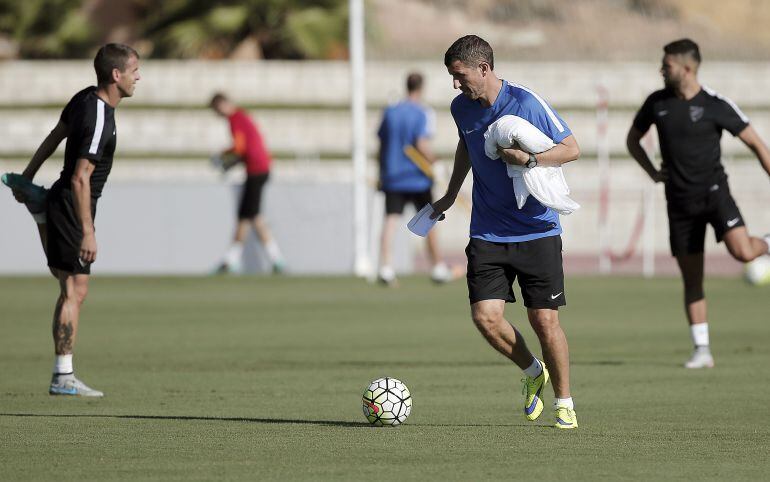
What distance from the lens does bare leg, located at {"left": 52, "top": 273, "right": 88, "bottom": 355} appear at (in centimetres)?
995

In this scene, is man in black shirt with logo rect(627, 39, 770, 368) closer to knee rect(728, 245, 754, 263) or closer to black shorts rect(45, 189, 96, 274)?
knee rect(728, 245, 754, 263)

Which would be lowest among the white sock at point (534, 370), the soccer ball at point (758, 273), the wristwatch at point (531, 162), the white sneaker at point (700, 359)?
the white sneaker at point (700, 359)

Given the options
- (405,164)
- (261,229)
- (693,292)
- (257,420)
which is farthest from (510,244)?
(261,229)

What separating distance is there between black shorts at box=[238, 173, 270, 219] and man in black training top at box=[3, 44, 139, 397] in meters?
11.7

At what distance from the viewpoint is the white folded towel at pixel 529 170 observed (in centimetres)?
791

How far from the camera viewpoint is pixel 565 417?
26.9 ft

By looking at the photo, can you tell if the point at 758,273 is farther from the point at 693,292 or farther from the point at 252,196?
the point at 252,196

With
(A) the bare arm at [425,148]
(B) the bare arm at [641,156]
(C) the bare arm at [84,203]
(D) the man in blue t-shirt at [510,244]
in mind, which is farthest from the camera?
(A) the bare arm at [425,148]

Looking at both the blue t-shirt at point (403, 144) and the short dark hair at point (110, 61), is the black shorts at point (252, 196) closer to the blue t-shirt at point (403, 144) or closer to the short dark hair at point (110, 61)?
the blue t-shirt at point (403, 144)

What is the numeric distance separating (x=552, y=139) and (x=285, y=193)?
15.2m

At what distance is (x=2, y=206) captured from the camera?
23.0 meters

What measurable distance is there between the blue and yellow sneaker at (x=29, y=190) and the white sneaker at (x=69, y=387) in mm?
1107

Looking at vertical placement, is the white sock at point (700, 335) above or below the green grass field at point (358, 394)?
above

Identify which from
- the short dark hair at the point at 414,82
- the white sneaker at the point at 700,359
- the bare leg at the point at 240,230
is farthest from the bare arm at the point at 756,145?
the bare leg at the point at 240,230
